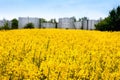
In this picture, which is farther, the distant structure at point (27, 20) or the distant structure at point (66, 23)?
the distant structure at point (66, 23)

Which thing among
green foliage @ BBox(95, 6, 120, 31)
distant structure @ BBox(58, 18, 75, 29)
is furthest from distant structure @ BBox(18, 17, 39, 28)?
green foliage @ BBox(95, 6, 120, 31)

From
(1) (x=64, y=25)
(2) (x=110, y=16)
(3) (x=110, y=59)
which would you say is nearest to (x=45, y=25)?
(1) (x=64, y=25)

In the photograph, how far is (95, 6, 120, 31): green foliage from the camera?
3538cm

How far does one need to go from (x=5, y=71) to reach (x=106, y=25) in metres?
28.0

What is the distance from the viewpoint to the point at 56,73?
8.05 meters

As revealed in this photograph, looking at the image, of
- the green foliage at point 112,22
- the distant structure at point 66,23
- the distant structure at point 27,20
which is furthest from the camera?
the distant structure at point 66,23

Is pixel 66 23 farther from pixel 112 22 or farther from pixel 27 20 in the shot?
pixel 112 22

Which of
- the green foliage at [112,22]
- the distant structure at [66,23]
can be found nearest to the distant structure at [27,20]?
the distant structure at [66,23]

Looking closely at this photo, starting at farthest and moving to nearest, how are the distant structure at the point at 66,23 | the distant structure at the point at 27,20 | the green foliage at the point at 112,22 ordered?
the distant structure at the point at 66,23 < the distant structure at the point at 27,20 < the green foliage at the point at 112,22

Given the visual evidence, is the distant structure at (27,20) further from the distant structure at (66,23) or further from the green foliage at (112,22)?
the green foliage at (112,22)

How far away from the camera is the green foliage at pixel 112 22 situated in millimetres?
35375

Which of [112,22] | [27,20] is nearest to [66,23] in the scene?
[27,20]

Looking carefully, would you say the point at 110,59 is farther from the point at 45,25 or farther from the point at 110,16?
the point at 45,25

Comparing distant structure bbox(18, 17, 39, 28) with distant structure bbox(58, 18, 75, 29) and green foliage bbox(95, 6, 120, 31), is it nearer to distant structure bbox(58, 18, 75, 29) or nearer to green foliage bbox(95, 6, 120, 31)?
distant structure bbox(58, 18, 75, 29)
